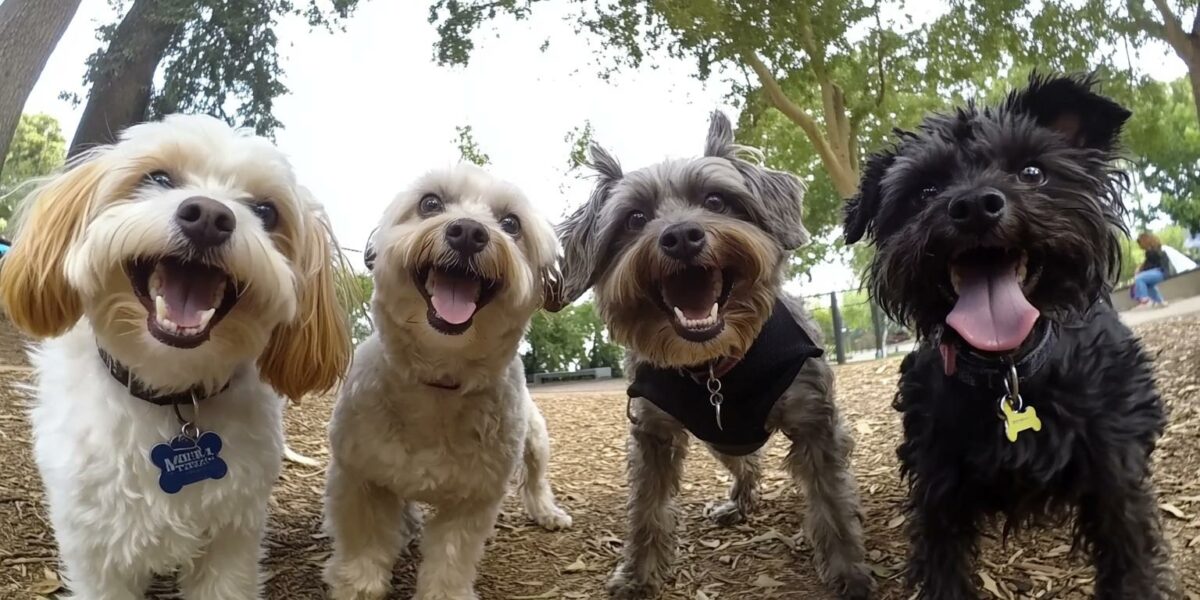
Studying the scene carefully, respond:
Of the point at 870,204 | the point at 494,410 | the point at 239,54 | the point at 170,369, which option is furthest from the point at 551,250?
the point at 239,54

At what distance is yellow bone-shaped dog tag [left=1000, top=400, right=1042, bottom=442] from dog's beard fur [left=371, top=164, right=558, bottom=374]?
52.6 inches

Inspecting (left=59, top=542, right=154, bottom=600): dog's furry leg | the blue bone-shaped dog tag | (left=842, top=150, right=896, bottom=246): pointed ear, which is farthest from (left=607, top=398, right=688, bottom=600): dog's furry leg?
(left=59, top=542, right=154, bottom=600): dog's furry leg

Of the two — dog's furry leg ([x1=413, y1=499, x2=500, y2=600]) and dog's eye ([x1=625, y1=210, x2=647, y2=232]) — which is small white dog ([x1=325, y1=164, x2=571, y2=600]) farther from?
dog's eye ([x1=625, y1=210, x2=647, y2=232])

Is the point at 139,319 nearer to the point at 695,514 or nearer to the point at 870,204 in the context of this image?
the point at 870,204

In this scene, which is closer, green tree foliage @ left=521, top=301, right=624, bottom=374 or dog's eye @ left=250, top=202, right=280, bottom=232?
dog's eye @ left=250, top=202, right=280, bottom=232

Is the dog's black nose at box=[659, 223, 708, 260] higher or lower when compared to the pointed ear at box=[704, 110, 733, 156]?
lower

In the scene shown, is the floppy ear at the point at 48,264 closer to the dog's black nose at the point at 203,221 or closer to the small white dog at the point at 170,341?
the small white dog at the point at 170,341

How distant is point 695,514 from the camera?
363 cm

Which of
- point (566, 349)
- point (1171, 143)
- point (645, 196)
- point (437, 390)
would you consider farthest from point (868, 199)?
point (566, 349)

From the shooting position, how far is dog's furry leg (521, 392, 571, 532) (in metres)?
3.44

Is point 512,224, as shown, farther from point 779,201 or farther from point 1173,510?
point 1173,510

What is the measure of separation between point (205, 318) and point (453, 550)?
112 centimetres

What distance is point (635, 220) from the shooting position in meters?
2.67

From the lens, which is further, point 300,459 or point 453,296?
point 300,459
